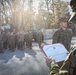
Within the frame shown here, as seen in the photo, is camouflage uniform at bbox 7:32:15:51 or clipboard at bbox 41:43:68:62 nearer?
clipboard at bbox 41:43:68:62

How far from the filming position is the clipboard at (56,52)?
2.82m

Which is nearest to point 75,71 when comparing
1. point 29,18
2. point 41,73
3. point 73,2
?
point 73,2

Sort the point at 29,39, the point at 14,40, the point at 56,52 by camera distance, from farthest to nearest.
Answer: the point at 29,39 < the point at 14,40 < the point at 56,52

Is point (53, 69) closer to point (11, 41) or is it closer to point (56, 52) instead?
point (56, 52)

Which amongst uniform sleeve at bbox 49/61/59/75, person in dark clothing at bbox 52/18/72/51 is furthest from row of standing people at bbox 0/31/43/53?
uniform sleeve at bbox 49/61/59/75

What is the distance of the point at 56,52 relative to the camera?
2.87 m

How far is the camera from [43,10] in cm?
5391

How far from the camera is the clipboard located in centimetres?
282

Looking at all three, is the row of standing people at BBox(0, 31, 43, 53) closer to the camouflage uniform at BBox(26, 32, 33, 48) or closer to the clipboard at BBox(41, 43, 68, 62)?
the camouflage uniform at BBox(26, 32, 33, 48)

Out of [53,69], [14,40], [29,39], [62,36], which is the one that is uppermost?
[53,69]

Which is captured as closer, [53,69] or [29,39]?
[53,69]

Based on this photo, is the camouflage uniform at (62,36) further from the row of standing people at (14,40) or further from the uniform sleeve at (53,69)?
the row of standing people at (14,40)

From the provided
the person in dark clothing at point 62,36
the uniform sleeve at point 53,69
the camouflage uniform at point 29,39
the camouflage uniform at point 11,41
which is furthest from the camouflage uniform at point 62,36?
the camouflage uniform at point 29,39

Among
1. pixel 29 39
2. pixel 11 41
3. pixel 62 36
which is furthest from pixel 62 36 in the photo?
pixel 29 39
